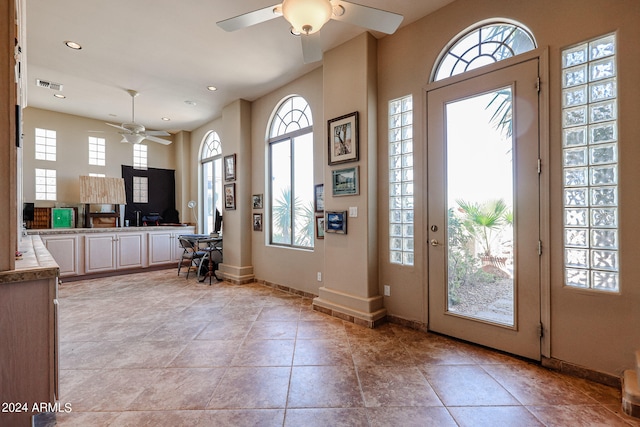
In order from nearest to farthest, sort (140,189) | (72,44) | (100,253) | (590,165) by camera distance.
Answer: (590,165) < (72,44) < (100,253) < (140,189)

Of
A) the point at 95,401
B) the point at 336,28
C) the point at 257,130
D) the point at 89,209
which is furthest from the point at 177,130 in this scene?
the point at 95,401

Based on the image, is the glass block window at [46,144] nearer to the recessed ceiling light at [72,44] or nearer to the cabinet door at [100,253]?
the cabinet door at [100,253]

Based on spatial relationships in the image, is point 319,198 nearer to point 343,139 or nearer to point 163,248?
point 343,139

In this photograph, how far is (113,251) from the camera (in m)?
5.70

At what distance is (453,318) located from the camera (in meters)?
2.79

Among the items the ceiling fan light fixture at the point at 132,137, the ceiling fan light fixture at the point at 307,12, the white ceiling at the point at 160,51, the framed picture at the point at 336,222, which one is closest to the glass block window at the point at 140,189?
the white ceiling at the point at 160,51

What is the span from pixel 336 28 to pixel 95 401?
381 centimetres

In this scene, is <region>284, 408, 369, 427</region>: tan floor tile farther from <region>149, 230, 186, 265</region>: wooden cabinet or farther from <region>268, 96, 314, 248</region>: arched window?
<region>149, 230, 186, 265</region>: wooden cabinet

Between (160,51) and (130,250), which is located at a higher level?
(160,51)

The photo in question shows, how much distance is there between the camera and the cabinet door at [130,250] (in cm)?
A: 579

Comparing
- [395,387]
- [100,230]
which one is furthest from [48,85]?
[395,387]

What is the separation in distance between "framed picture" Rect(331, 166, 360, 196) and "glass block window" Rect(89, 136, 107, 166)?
5538 millimetres

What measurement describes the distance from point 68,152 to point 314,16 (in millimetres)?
6447

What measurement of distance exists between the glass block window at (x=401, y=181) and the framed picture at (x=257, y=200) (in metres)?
2.54
